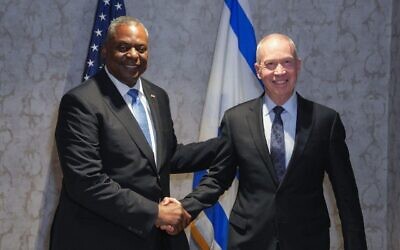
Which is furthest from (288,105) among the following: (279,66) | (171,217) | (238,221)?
(171,217)

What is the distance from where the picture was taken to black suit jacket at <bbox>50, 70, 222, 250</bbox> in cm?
186

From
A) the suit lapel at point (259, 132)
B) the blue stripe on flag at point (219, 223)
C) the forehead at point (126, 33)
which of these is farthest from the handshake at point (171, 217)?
the blue stripe on flag at point (219, 223)

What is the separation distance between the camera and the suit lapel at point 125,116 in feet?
6.38

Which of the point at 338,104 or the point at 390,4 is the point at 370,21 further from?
the point at 338,104

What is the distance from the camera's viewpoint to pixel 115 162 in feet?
6.32

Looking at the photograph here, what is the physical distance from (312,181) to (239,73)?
49.7 inches

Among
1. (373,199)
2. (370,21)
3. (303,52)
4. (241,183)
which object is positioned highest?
(370,21)

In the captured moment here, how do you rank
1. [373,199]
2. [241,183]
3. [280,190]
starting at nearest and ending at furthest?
[280,190] → [241,183] → [373,199]

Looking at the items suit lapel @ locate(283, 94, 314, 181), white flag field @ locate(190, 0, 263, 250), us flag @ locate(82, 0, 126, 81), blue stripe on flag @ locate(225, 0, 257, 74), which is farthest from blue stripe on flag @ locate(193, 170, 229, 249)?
suit lapel @ locate(283, 94, 314, 181)

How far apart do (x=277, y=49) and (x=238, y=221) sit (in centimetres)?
68

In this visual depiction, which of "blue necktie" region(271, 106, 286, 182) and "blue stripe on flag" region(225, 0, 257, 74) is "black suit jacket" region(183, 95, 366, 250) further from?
"blue stripe on flag" region(225, 0, 257, 74)

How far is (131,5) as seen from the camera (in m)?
3.35

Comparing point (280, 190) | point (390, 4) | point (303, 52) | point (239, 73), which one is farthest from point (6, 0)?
point (390, 4)

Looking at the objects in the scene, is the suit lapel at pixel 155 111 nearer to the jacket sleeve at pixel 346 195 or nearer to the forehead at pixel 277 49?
the forehead at pixel 277 49
